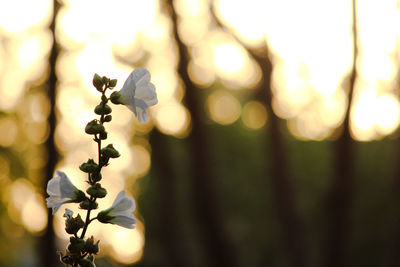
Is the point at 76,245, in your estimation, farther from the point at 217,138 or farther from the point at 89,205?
the point at 217,138

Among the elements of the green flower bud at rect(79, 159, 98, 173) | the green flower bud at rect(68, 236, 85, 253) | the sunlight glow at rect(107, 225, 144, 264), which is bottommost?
the green flower bud at rect(68, 236, 85, 253)

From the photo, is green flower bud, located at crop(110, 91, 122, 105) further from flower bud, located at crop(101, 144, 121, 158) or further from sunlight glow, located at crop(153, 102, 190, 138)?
sunlight glow, located at crop(153, 102, 190, 138)

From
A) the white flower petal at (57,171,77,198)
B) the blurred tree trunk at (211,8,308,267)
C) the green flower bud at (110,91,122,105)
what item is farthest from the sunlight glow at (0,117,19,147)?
the white flower petal at (57,171,77,198)

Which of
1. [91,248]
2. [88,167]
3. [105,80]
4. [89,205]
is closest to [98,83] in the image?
[105,80]

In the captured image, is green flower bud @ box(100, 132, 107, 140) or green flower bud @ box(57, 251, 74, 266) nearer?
green flower bud @ box(57, 251, 74, 266)

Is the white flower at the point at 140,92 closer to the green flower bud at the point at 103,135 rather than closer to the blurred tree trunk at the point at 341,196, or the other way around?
the green flower bud at the point at 103,135

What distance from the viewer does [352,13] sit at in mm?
7453

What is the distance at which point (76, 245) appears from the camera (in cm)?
175

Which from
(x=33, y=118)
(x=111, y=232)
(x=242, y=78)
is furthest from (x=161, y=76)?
(x=111, y=232)

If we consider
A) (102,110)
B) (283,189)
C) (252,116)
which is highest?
(252,116)

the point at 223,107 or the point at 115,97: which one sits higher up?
the point at 223,107

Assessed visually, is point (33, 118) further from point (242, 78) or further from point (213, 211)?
point (213, 211)

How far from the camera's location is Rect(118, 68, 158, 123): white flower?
2.07 metres

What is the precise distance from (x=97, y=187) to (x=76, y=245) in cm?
21
